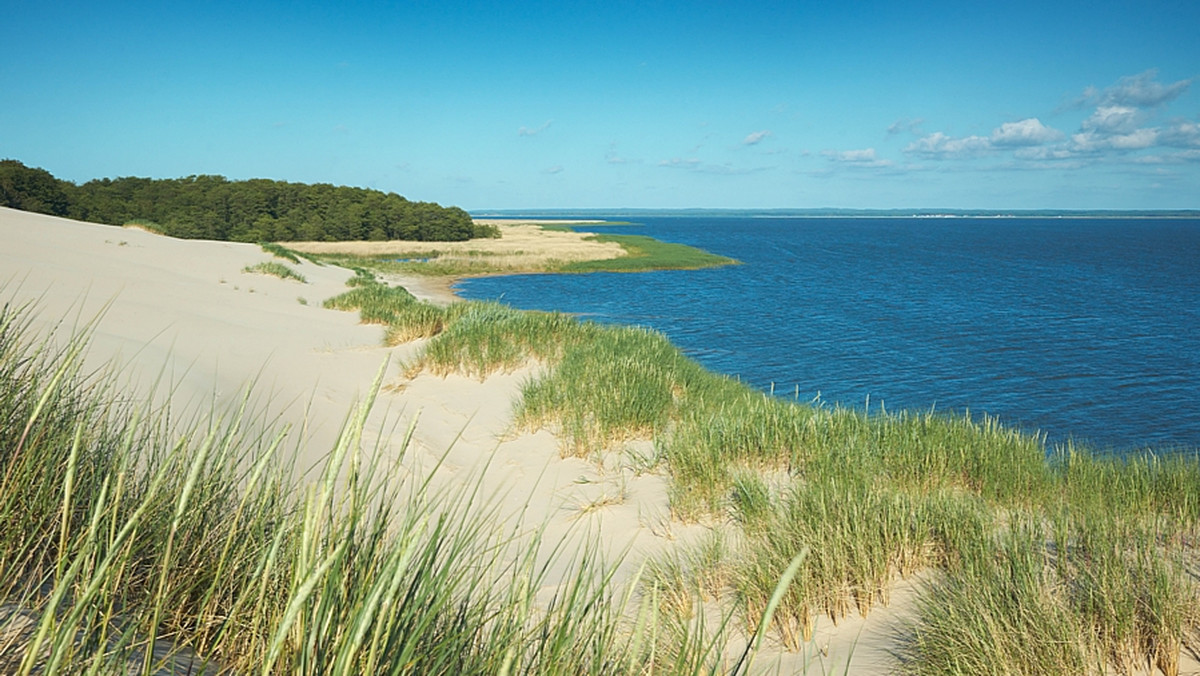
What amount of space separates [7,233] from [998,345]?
1057 inches

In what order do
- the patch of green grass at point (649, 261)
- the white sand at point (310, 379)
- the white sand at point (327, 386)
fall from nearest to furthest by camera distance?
the white sand at point (327, 386) → the white sand at point (310, 379) → the patch of green grass at point (649, 261)

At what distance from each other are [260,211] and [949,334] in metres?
57.5

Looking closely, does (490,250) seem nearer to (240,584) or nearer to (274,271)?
(274,271)

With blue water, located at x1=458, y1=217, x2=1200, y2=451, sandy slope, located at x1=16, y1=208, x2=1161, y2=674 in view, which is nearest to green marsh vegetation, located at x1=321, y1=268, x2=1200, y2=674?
sandy slope, located at x1=16, y1=208, x2=1161, y2=674

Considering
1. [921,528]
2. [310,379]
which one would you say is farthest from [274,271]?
[921,528]

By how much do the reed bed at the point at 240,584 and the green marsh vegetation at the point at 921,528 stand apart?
454 millimetres

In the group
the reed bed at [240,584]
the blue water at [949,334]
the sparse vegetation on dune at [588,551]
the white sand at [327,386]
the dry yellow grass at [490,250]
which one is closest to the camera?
the reed bed at [240,584]

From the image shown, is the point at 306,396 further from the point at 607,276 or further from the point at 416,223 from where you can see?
the point at 416,223

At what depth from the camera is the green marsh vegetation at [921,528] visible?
3.14 m

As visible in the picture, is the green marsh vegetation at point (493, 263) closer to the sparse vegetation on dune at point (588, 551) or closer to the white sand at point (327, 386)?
the white sand at point (327, 386)

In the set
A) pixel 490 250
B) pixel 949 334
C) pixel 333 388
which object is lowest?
pixel 949 334

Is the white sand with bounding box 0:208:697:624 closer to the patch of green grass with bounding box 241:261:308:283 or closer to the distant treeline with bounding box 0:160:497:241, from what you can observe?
the patch of green grass with bounding box 241:261:308:283

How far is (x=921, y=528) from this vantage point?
4363 mm

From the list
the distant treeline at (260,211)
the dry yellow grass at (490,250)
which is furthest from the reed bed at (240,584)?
the distant treeline at (260,211)
